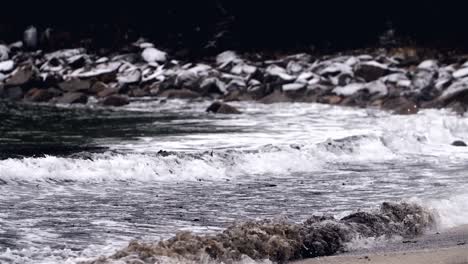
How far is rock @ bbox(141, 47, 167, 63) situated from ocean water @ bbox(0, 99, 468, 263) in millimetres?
13556

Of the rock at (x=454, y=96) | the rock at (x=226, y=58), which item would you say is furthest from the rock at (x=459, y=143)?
the rock at (x=226, y=58)

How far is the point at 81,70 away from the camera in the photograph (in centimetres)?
3278

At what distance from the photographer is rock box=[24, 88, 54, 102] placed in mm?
28255

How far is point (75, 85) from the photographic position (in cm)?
2991

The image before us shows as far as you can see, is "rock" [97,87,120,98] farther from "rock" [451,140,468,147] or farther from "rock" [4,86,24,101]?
"rock" [451,140,468,147]

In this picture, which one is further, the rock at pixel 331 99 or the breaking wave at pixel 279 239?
the rock at pixel 331 99

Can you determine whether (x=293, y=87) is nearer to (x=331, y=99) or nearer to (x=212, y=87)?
(x=331, y=99)

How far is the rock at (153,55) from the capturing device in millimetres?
33125

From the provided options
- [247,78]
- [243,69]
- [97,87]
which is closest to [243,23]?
[243,69]

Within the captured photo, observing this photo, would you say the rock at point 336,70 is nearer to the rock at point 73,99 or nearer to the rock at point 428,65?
the rock at point 428,65

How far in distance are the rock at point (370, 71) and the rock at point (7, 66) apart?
15507 mm

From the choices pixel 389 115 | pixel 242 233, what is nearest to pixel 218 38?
pixel 389 115

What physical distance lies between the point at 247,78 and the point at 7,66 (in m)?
11.5

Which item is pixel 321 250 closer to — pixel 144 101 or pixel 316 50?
pixel 144 101
